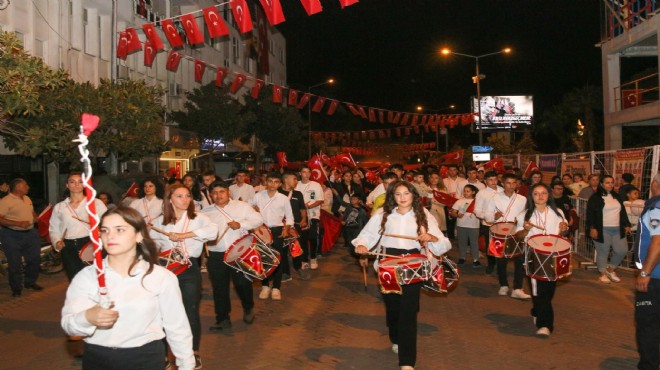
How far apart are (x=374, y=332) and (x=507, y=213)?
3.11 meters

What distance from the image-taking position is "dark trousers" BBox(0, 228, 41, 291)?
10977 millimetres

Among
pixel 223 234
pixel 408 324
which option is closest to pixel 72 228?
pixel 223 234

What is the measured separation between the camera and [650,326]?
5.76m

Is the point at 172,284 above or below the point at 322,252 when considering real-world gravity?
above

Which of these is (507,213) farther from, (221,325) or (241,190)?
(241,190)

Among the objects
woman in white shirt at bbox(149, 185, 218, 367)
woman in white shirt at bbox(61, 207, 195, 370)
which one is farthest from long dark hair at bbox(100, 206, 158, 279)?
woman in white shirt at bbox(149, 185, 218, 367)

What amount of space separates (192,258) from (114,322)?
3281 millimetres

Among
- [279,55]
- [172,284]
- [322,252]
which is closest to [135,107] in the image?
[322,252]

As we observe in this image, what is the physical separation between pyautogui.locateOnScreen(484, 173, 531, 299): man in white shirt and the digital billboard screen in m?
40.7

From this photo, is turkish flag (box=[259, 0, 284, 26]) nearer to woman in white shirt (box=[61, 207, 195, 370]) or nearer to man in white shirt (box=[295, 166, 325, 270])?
man in white shirt (box=[295, 166, 325, 270])

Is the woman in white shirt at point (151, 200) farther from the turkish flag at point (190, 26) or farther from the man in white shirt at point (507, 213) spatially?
the turkish flag at point (190, 26)

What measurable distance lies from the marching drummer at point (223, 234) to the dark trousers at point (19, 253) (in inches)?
177

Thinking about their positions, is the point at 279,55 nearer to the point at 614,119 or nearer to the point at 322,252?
the point at 614,119

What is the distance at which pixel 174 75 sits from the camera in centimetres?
3509
